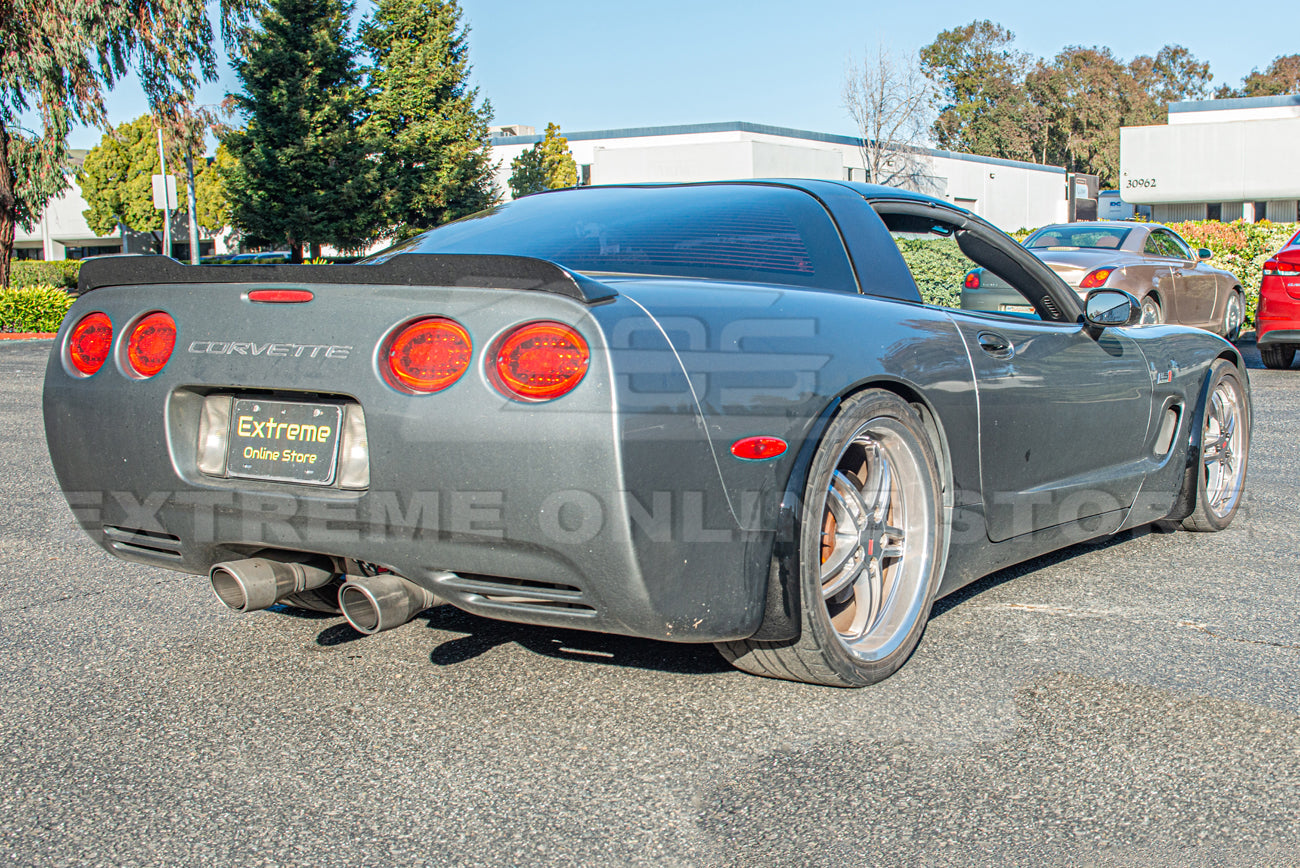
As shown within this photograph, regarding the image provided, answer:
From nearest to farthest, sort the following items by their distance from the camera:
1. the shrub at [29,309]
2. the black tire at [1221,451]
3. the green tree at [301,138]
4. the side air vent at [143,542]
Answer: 1. the side air vent at [143,542]
2. the black tire at [1221,451]
3. the shrub at [29,309]
4. the green tree at [301,138]

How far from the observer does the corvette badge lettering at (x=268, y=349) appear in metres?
2.69

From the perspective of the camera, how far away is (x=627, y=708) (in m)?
2.93

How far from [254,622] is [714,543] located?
1754mm

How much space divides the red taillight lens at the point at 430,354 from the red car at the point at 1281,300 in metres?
11.0

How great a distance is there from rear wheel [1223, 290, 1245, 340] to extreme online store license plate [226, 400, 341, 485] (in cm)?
1440

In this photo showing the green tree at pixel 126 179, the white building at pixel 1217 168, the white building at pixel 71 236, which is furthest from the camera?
the white building at pixel 71 236

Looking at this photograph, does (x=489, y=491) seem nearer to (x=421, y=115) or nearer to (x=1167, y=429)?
(x=1167, y=429)

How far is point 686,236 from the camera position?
3375 millimetres

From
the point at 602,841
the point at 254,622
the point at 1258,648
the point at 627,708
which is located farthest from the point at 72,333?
the point at 1258,648

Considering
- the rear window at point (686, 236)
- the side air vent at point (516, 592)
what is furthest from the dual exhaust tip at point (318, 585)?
the rear window at point (686, 236)

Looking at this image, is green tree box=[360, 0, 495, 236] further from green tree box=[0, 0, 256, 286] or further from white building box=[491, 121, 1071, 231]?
green tree box=[0, 0, 256, 286]

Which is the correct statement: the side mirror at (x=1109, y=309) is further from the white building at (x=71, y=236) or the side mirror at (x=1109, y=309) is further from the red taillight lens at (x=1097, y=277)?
the white building at (x=71, y=236)

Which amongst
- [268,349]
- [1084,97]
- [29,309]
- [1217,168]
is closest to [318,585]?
[268,349]

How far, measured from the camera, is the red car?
1152cm
